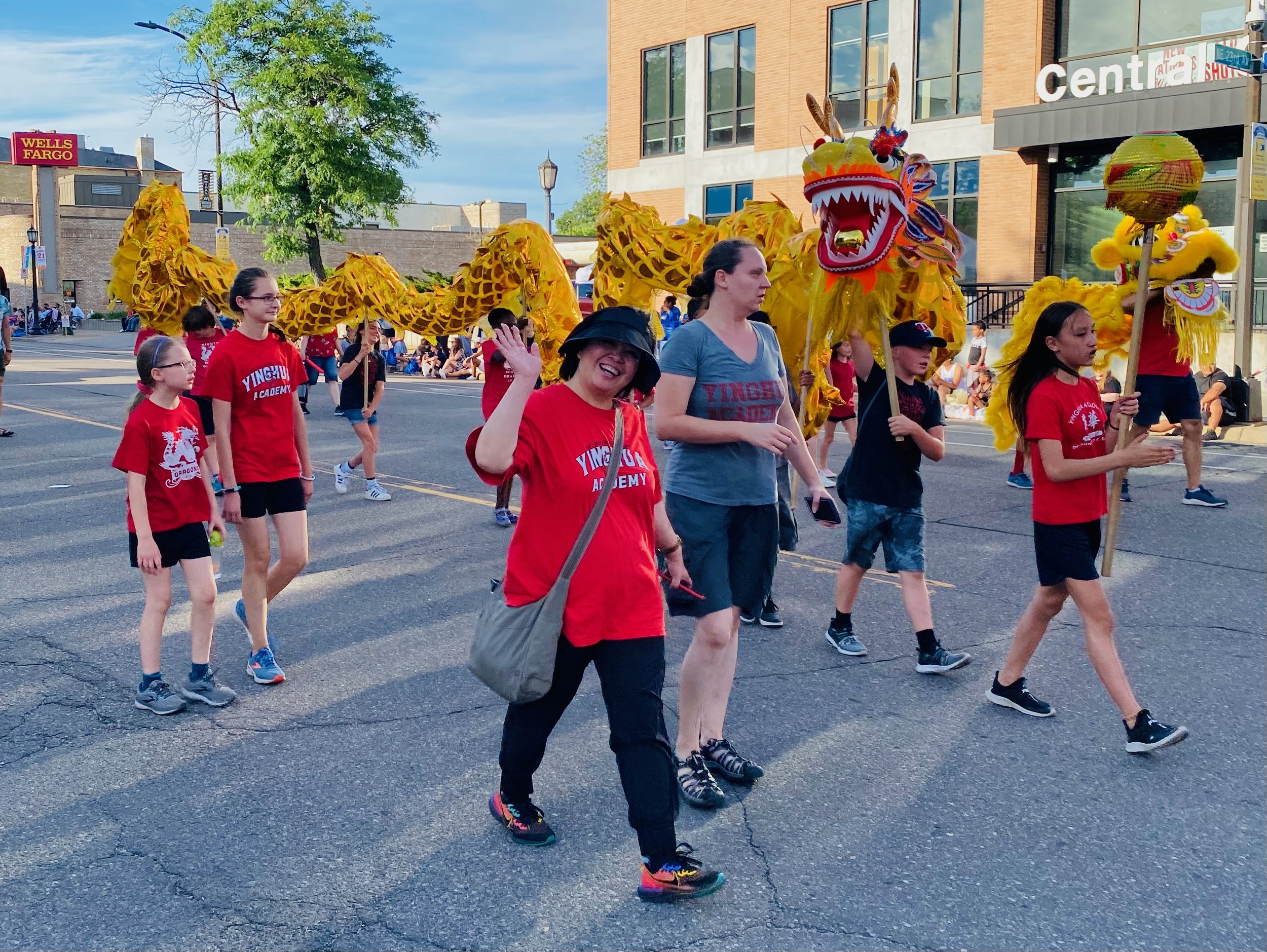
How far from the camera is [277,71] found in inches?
1517

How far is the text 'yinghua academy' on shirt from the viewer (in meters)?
5.37

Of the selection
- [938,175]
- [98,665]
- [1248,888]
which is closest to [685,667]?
[1248,888]

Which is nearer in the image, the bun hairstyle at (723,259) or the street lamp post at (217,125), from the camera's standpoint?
the bun hairstyle at (723,259)

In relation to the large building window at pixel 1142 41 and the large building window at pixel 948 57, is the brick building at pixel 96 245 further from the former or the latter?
the large building window at pixel 1142 41

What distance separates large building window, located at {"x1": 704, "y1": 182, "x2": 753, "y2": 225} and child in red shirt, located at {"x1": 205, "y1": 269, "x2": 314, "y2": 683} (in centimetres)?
2291

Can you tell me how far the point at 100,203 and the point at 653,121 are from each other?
181 feet

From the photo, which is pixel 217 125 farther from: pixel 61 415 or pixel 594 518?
pixel 594 518

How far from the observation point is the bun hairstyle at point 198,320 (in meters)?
8.79

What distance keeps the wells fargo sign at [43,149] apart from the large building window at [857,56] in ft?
168

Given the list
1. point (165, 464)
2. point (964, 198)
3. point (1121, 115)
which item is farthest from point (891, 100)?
point (964, 198)

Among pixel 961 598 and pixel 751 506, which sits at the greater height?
pixel 751 506

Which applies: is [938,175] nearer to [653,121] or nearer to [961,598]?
[653,121]

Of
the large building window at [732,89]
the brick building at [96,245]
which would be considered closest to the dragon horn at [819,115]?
the large building window at [732,89]

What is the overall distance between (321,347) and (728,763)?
45.3ft
